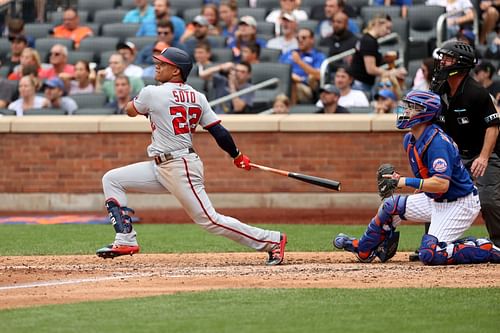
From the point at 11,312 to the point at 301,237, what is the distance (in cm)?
574

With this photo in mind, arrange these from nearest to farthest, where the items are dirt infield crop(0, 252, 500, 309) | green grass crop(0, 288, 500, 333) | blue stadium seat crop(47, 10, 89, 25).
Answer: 1. green grass crop(0, 288, 500, 333)
2. dirt infield crop(0, 252, 500, 309)
3. blue stadium seat crop(47, 10, 89, 25)

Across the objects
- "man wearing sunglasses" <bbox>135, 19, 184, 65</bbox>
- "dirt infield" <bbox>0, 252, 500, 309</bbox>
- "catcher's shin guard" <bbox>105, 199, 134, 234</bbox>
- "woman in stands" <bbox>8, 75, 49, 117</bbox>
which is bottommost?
"dirt infield" <bbox>0, 252, 500, 309</bbox>

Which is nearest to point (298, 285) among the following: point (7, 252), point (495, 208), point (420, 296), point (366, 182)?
point (420, 296)

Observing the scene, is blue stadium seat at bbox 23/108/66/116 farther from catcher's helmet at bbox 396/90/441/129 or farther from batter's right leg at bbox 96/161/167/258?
catcher's helmet at bbox 396/90/441/129

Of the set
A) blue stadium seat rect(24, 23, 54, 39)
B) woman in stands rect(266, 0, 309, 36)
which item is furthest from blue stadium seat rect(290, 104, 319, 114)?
blue stadium seat rect(24, 23, 54, 39)

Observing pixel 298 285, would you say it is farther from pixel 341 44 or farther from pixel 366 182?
pixel 341 44

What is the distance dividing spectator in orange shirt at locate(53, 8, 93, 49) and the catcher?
1059cm

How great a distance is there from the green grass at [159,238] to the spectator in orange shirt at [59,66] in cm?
397

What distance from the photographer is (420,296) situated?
7.61 m

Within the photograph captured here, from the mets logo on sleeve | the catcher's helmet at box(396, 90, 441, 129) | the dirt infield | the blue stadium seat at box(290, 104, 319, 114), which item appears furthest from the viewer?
the blue stadium seat at box(290, 104, 319, 114)

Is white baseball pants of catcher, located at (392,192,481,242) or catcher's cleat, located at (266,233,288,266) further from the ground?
white baseball pants of catcher, located at (392,192,481,242)

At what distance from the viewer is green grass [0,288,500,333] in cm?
656

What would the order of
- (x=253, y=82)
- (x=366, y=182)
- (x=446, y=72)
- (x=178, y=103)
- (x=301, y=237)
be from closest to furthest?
(x=178, y=103) < (x=446, y=72) < (x=301, y=237) < (x=366, y=182) < (x=253, y=82)

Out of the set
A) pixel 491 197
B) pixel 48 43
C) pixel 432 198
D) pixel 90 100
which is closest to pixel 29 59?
pixel 90 100
